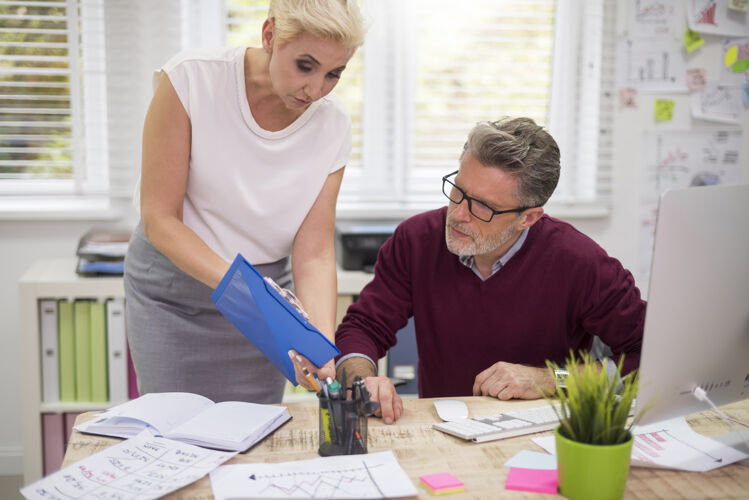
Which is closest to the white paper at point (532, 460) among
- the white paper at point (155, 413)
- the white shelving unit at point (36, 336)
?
the white paper at point (155, 413)

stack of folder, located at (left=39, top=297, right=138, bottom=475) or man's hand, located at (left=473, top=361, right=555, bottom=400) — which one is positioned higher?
man's hand, located at (left=473, top=361, right=555, bottom=400)

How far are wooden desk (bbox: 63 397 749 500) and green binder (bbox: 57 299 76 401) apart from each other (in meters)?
1.24

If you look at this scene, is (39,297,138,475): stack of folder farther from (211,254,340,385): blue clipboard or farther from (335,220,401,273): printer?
(211,254,340,385): blue clipboard

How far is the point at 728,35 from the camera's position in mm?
2967

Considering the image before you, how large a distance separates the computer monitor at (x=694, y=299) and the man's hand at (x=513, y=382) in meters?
0.36

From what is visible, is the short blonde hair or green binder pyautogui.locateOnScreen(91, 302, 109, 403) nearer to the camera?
the short blonde hair

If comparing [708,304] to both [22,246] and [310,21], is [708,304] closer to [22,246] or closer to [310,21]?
[310,21]

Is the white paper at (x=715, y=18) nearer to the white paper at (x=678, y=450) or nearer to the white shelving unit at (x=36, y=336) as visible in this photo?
the white paper at (x=678, y=450)

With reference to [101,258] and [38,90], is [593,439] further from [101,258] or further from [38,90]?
[38,90]

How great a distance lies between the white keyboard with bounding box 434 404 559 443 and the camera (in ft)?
4.06

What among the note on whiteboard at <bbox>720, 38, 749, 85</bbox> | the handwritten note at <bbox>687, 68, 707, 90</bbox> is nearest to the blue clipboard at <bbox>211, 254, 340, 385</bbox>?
the handwritten note at <bbox>687, 68, 707, 90</bbox>

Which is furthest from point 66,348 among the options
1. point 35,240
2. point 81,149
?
point 81,149

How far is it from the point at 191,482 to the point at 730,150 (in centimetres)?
277

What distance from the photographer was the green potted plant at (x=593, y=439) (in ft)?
3.26
